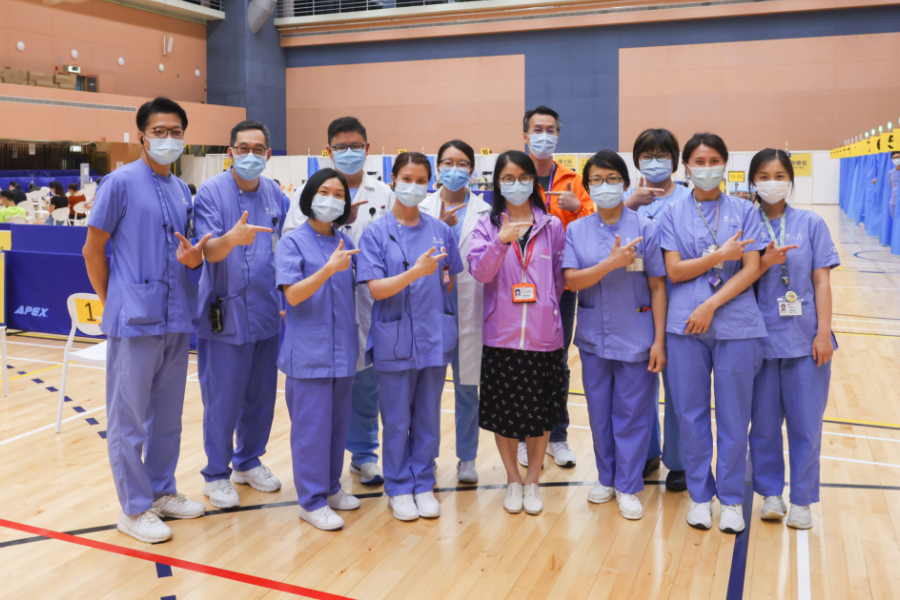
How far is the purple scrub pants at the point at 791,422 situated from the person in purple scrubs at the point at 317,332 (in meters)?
1.96

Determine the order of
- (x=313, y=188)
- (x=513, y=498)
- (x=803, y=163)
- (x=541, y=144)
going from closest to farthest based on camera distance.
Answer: (x=313, y=188)
(x=513, y=498)
(x=541, y=144)
(x=803, y=163)

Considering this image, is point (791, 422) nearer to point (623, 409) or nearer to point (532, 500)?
point (623, 409)

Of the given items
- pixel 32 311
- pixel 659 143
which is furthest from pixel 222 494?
pixel 32 311

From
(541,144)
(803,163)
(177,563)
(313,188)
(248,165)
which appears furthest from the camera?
(803,163)

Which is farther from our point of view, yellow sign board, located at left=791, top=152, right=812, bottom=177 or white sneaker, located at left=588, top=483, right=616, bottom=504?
yellow sign board, located at left=791, top=152, right=812, bottom=177

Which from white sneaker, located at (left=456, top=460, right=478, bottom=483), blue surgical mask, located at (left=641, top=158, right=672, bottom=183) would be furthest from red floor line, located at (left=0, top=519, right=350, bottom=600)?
blue surgical mask, located at (left=641, top=158, right=672, bottom=183)

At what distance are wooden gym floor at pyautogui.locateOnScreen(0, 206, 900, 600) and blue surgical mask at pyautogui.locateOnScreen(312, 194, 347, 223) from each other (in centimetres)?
151

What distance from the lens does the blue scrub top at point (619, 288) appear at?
11.6ft

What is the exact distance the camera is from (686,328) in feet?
11.1

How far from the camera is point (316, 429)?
350 centimetres

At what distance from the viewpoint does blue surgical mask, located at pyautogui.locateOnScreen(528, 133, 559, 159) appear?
404cm

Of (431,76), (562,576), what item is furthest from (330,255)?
(431,76)

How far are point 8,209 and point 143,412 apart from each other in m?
9.86

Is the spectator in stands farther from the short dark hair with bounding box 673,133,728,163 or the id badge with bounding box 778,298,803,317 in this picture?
the id badge with bounding box 778,298,803,317
